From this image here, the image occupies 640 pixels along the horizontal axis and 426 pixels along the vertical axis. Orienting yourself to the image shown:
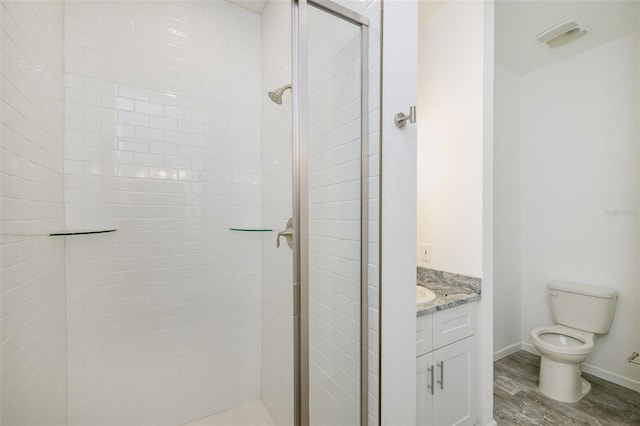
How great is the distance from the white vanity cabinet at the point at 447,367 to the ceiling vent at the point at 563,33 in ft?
6.53

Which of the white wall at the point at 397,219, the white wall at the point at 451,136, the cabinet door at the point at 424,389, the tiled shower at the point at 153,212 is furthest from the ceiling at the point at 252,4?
the cabinet door at the point at 424,389

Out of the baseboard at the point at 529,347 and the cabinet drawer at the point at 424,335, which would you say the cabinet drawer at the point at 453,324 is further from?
the baseboard at the point at 529,347

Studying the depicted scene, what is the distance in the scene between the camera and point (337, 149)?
0.93 meters

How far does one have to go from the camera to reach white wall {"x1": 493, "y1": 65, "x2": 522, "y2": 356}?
2.39 meters

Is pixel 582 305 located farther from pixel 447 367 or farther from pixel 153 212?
pixel 153 212

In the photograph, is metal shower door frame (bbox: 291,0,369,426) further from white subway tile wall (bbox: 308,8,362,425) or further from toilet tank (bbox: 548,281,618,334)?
toilet tank (bbox: 548,281,618,334)

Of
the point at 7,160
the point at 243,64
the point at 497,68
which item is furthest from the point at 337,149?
the point at 497,68

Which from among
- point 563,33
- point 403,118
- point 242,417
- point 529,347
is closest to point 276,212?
point 403,118

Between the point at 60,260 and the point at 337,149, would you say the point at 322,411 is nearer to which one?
the point at 337,149

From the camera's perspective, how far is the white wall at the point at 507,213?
2393 millimetres

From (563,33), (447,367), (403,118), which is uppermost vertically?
(563,33)

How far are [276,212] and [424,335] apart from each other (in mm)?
1015

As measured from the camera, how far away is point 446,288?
1713mm

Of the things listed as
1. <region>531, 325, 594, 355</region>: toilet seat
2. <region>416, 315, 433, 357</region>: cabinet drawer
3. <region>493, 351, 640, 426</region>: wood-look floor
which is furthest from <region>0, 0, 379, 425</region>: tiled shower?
<region>531, 325, 594, 355</region>: toilet seat
